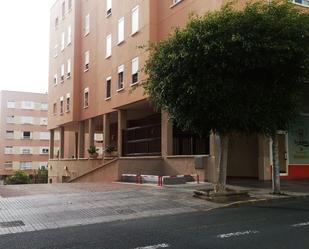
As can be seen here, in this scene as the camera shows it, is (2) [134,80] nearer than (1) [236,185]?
No

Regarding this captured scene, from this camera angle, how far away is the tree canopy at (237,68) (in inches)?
530

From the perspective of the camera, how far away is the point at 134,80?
1096 inches

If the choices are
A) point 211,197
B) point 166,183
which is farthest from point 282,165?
point 211,197

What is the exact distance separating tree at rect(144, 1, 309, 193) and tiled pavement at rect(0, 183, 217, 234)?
2050 millimetres

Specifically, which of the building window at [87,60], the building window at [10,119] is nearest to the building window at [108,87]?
the building window at [87,60]

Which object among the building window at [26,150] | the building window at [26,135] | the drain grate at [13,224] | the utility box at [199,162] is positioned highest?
the building window at [26,135]

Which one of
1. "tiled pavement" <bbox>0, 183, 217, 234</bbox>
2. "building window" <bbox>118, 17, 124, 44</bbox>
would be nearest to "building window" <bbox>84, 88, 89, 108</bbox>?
"building window" <bbox>118, 17, 124, 44</bbox>

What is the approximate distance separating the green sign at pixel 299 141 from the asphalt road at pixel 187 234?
41.1 ft

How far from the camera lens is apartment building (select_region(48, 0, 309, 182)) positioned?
23.4 metres

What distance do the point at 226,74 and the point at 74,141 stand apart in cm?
3597

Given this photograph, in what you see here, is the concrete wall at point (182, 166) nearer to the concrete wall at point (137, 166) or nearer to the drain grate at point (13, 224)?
the concrete wall at point (137, 166)

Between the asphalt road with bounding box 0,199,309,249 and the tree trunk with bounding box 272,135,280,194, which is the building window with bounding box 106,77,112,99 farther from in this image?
the asphalt road with bounding box 0,199,309,249

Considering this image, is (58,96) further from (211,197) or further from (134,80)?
(211,197)

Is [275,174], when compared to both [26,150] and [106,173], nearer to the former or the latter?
[106,173]
